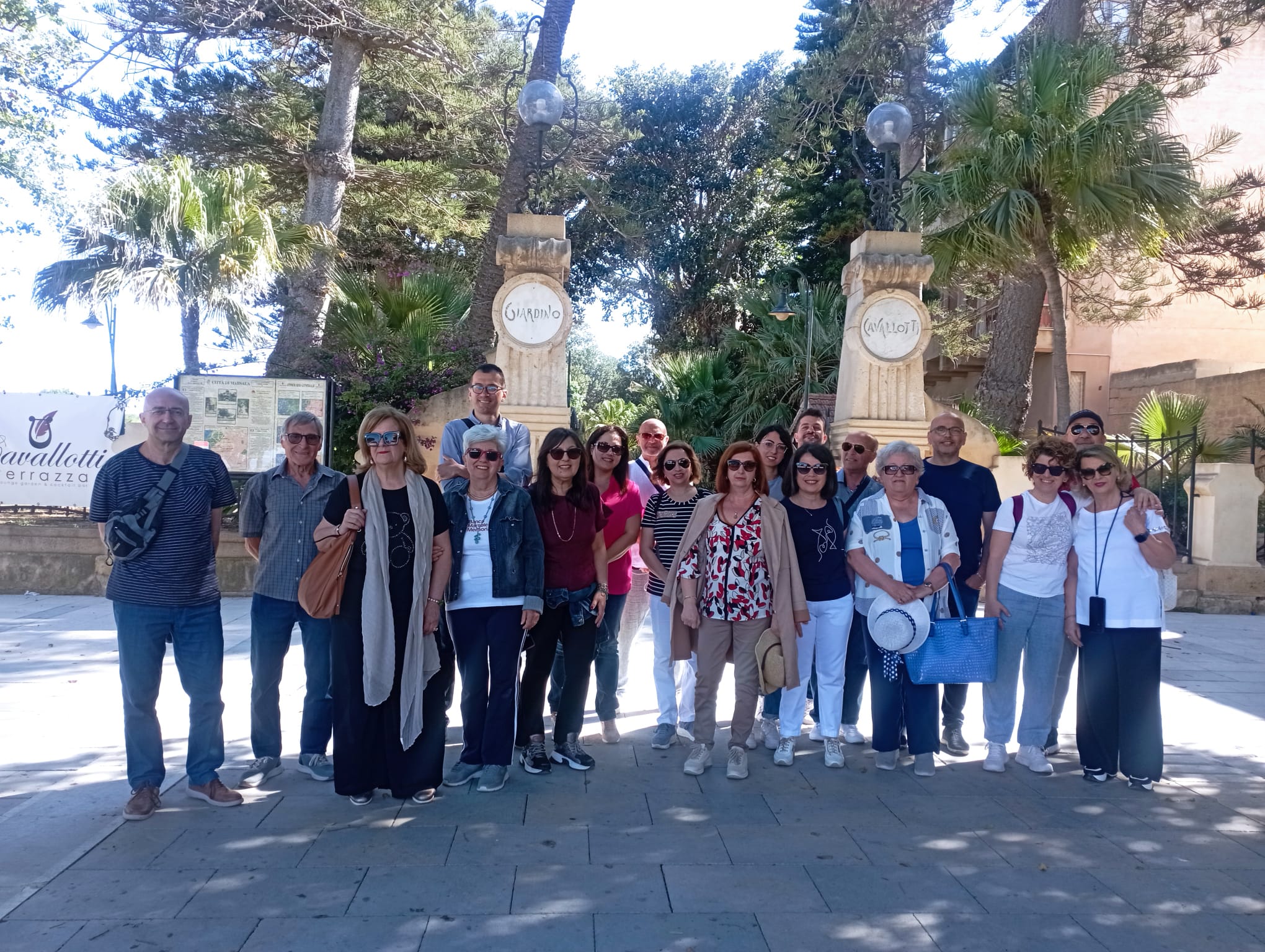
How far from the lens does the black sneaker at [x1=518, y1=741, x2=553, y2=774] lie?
5148 millimetres

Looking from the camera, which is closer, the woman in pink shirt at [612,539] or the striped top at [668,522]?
the striped top at [668,522]

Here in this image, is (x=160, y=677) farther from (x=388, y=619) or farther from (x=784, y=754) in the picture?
(x=784, y=754)

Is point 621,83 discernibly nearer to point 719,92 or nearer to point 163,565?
point 719,92

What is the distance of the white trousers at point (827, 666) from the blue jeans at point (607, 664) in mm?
985

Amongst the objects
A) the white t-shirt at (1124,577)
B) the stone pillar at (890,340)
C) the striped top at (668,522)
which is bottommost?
the white t-shirt at (1124,577)

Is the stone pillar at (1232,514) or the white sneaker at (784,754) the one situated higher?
the stone pillar at (1232,514)

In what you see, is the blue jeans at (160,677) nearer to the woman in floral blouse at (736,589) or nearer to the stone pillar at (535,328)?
the woman in floral blouse at (736,589)

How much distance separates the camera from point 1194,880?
3.95 m

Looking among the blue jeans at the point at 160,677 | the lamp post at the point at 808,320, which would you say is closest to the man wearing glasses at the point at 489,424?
the blue jeans at the point at 160,677

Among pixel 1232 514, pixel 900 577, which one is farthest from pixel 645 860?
pixel 1232 514

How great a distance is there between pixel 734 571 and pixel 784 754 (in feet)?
3.44

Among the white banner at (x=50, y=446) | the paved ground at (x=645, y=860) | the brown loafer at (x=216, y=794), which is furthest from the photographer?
the white banner at (x=50, y=446)

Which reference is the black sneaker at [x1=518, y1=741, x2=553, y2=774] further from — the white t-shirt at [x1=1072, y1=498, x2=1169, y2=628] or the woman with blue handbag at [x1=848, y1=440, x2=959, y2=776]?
the white t-shirt at [x1=1072, y1=498, x2=1169, y2=628]

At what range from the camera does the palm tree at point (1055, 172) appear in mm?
11820
